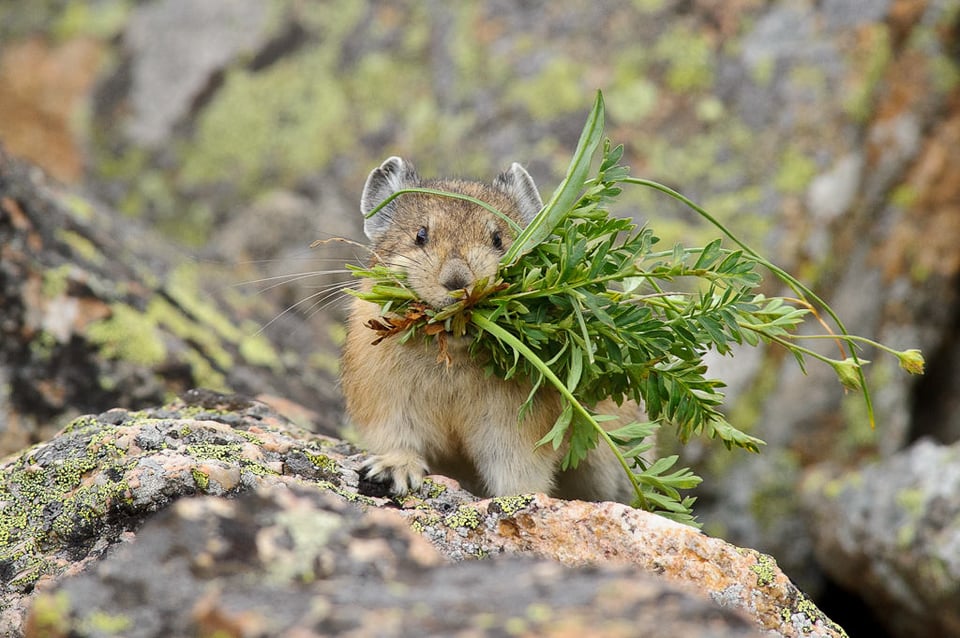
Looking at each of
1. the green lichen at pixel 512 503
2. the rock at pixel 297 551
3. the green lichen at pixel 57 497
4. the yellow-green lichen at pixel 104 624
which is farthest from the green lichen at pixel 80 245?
the yellow-green lichen at pixel 104 624

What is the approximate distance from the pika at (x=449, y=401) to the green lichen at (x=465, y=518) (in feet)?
1.81

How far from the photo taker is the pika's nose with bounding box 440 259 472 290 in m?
5.18

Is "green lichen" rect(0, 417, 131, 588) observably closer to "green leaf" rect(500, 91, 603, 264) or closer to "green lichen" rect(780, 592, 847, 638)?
"green leaf" rect(500, 91, 603, 264)

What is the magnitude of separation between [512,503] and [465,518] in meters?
0.23

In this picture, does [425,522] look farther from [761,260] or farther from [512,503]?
[761,260]

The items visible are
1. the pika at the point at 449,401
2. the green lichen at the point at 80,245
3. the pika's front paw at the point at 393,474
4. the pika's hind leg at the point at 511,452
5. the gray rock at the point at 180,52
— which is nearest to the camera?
the pika's front paw at the point at 393,474

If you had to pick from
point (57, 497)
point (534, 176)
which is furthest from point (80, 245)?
point (534, 176)

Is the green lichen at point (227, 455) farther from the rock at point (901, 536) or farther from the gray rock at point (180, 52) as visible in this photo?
the gray rock at point (180, 52)

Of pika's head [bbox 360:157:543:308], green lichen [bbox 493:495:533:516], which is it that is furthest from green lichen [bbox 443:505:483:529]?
pika's head [bbox 360:157:543:308]

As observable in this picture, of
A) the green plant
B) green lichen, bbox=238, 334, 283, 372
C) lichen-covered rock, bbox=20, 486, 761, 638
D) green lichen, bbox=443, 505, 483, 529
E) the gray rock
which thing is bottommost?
green lichen, bbox=238, 334, 283, 372

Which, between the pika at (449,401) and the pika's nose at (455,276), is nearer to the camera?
the pika's nose at (455,276)

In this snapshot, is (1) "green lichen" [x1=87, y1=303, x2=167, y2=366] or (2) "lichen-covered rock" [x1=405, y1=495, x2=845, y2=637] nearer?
(2) "lichen-covered rock" [x1=405, y1=495, x2=845, y2=637]

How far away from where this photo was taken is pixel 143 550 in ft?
10.0

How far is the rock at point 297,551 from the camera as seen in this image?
2795 mm
